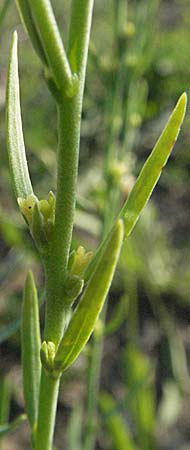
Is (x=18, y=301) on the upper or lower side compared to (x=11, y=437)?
upper

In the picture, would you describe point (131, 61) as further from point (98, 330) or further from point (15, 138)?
point (15, 138)

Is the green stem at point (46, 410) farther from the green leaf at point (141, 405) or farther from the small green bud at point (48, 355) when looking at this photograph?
the green leaf at point (141, 405)

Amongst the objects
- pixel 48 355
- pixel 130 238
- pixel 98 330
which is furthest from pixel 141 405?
pixel 48 355

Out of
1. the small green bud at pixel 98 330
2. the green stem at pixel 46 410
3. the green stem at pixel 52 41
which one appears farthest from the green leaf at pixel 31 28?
the small green bud at pixel 98 330

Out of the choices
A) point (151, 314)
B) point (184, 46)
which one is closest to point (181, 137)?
point (184, 46)

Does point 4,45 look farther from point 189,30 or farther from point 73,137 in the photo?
point 73,137

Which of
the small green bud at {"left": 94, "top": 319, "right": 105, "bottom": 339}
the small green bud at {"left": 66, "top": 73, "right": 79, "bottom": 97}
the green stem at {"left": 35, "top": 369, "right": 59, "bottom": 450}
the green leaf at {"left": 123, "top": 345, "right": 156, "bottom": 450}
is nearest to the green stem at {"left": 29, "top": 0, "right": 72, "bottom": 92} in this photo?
the small green bud at {"left": 66, "top": 73, "right": 79, "bottom": 97}

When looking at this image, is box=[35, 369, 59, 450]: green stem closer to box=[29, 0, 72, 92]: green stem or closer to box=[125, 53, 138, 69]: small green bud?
box=[29, 0, 72, 92]: green stem
